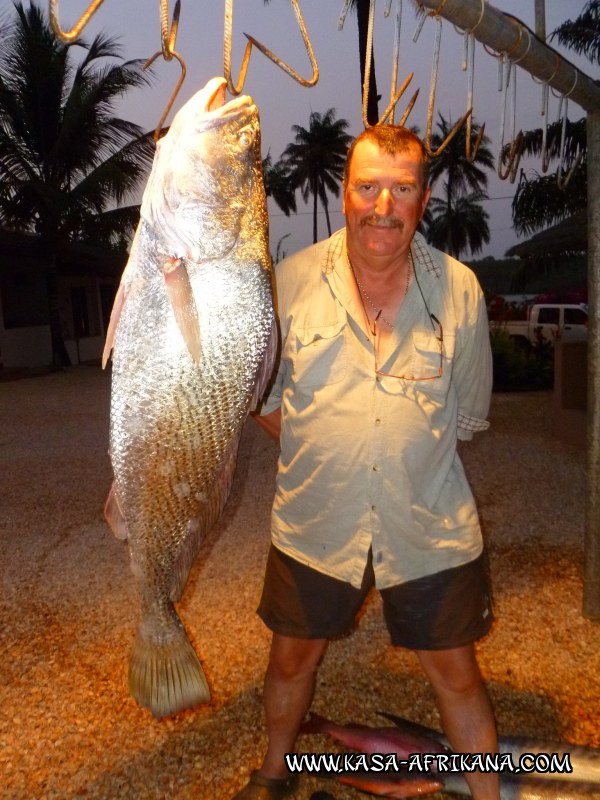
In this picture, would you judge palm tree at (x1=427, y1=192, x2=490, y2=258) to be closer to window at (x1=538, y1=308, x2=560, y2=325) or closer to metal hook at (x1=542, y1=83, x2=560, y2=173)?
window at (x1=538, y1=308, x2=560, y2=325)

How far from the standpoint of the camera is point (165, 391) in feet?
5.65

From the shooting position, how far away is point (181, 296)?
167cm

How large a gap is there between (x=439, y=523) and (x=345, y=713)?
1606 millimetres

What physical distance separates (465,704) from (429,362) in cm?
119

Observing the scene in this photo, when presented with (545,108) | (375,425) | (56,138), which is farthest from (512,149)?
(56,138)

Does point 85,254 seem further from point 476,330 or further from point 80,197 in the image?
point 476,330

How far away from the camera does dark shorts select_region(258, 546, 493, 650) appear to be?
2.32m

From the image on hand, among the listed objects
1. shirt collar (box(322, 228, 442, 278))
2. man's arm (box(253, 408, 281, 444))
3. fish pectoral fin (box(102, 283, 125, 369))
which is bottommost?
man's arm (box(253, 408, 281, 444))

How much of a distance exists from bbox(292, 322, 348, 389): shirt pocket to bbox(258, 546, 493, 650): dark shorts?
650mm

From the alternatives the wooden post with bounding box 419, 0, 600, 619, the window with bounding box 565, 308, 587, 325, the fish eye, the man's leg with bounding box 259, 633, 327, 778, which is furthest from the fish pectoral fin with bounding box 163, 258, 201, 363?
the window with bounding box 565, 308, 587, 325

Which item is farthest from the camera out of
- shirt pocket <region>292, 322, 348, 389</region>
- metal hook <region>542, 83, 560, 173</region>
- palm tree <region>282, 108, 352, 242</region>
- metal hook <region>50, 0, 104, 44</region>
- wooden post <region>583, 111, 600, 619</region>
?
palm tree <region>282, 108, 352, 242</region>

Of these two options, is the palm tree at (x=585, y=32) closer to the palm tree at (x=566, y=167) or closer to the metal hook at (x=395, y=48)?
the palm tree at (x=566, y=167)

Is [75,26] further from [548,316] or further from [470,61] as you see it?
[548,316]

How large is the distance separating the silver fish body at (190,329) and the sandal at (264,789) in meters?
0.99
